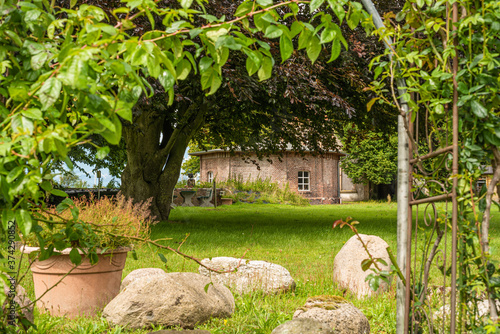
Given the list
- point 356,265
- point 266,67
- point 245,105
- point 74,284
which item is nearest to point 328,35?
point 266,67

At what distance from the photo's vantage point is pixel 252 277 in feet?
15.4

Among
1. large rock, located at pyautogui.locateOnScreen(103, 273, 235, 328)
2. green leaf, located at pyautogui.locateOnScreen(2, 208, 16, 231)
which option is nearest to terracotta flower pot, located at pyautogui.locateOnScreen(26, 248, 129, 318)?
large rock, located at pyautogui.locateOnScreen(103, 273, 235, 328)

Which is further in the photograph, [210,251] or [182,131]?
[182,131]

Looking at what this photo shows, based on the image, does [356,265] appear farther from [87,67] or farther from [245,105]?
[245,105]

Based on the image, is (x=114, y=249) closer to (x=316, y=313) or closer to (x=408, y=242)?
(x=316, y=313)

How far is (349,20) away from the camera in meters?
1.60

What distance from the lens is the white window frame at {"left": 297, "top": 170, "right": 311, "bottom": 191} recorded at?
99.2ft

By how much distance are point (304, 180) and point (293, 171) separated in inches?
49.2

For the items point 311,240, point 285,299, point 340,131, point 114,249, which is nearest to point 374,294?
point 285,299

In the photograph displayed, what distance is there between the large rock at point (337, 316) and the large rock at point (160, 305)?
0.82 metres

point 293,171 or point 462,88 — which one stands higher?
point 293,171

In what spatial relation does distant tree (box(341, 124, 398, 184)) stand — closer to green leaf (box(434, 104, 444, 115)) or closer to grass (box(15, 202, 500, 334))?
grass (box(15, 202, 500, 334))

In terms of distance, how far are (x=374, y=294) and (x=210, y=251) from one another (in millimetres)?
3544

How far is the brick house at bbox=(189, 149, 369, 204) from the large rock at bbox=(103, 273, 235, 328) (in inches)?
969
